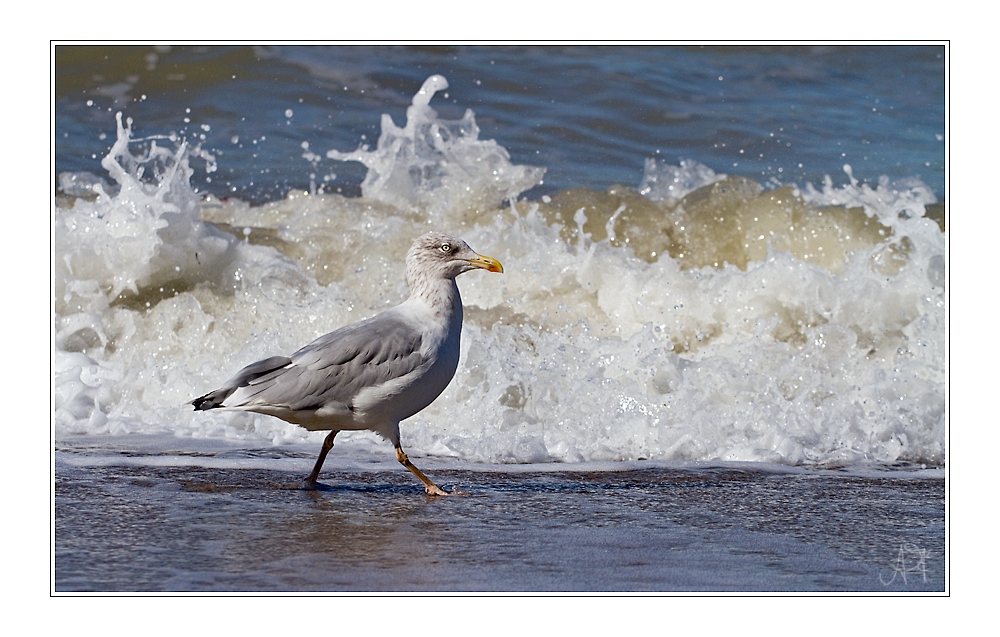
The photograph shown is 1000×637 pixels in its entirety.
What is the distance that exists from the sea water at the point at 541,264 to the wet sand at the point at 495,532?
1.15 ft

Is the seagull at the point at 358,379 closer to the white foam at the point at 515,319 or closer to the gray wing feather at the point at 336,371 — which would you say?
the gray wing feather at the point at 336,371

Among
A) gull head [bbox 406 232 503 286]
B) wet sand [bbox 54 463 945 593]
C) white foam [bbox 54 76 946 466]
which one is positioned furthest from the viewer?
white foam [bbox 54 76 946 466]

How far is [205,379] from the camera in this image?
6609mm

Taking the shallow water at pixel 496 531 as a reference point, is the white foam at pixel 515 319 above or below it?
above

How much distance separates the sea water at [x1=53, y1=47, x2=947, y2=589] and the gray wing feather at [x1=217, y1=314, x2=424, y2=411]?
2.87 ft

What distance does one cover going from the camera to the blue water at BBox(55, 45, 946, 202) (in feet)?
34.2

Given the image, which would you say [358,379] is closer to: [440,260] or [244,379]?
[244,379]

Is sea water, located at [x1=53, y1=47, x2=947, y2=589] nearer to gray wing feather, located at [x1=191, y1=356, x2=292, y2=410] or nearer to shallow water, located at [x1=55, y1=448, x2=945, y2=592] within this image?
shallow water, located at [x1=55, y1=448, x2=945, y2=592]

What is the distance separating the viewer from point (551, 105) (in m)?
11.5

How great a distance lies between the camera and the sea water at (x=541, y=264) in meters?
5.71

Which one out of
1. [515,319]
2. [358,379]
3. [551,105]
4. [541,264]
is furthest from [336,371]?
[551,105]

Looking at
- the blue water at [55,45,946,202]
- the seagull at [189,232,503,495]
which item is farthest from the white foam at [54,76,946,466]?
→ the seagull at [189,232,503,495]

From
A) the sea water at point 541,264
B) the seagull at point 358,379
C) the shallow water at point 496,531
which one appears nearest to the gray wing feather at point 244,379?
the seagull at point 358,379

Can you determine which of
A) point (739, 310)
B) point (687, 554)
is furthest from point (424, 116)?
point (687, 554)
